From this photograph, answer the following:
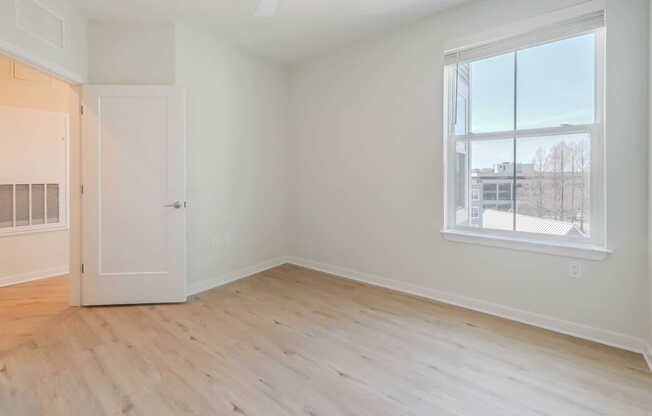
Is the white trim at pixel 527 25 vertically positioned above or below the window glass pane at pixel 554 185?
above

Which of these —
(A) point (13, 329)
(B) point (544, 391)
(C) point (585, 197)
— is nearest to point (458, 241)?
(C) point (585, 197)

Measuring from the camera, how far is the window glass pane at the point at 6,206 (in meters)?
3.58

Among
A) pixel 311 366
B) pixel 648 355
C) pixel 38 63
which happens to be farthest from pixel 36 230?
pixel 648 355

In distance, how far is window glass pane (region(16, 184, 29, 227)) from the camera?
3.70 metres

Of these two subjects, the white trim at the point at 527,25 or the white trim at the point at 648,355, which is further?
the white trim at the point at 527,25

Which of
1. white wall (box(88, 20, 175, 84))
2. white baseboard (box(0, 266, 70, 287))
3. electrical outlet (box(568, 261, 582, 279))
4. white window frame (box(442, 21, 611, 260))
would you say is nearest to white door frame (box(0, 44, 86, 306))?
white wall (box(88, 20, 175, 84))

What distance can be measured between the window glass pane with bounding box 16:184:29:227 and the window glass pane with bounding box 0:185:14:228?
5 cm

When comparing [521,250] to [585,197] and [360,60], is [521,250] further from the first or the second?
[360,60]

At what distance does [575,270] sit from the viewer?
2402 millimetres

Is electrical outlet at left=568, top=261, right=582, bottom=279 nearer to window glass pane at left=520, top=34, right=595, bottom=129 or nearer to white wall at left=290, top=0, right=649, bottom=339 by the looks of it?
white wall at left=290, top=0, right=649, bottom=339

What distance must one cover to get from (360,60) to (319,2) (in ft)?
3.06

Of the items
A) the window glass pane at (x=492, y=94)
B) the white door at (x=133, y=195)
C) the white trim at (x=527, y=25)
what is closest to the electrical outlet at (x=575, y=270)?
the window glass pane at (x=492, y=94)

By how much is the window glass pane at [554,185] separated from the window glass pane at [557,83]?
158 millimetres

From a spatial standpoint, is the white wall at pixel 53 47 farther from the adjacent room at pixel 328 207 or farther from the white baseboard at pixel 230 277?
the white baseboard at pixel 230 277
